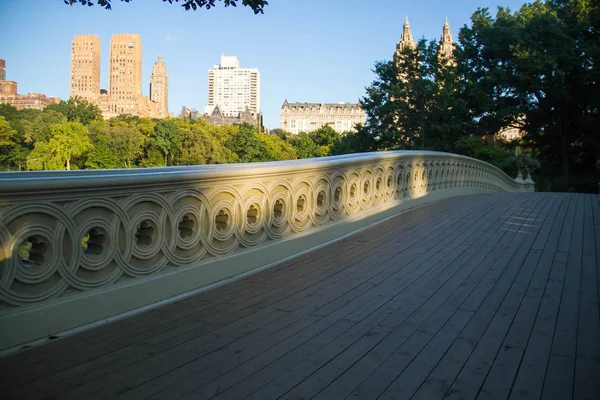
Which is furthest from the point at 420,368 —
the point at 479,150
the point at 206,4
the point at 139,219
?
the point at 479,150

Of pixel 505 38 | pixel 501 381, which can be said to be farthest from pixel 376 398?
pixel 505 38

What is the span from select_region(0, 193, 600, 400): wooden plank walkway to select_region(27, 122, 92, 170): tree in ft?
295

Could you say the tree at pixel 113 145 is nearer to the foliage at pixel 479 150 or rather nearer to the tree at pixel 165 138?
the tree at pixel 165 138

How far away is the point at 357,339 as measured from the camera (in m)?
3.45

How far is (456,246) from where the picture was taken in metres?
6.61

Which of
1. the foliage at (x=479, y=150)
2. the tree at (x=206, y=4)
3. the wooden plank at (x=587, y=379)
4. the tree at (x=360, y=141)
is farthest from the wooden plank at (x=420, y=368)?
the tree at (x=360, y=141)

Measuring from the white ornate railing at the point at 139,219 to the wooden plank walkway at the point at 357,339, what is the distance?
39 cm

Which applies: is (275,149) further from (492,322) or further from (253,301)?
(492,322)

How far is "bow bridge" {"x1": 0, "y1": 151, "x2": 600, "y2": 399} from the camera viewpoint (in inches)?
112

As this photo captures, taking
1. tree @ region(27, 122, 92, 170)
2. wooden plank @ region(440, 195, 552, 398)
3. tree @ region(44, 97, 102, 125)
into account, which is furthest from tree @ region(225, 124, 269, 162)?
wooden plank @ region(440, 195, 552, 398)

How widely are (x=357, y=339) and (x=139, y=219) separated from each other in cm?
198

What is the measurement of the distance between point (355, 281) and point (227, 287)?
124cm

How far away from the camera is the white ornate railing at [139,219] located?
11.0ft

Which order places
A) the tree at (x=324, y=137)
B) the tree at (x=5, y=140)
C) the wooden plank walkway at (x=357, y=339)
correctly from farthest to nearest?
the tree at (x=324, y=137)
the tree at (x=5, y=140)
the wooden plank walkway at (x=357, y=339)
